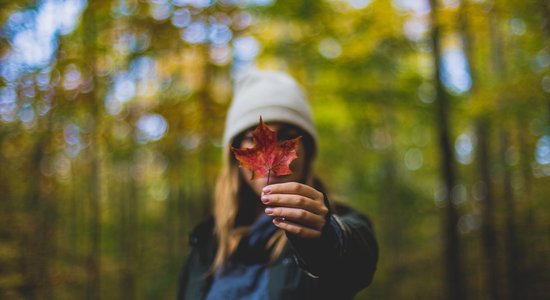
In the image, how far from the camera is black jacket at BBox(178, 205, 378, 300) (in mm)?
1061

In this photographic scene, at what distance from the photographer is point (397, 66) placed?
6734 mm

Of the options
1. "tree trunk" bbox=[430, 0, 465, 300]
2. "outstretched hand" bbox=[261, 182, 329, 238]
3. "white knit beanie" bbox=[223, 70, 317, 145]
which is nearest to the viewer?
"outstretched hand" bbox=[261, 182, 329, 238]

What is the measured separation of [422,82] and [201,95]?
3.79 metres

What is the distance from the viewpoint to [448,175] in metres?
4.15

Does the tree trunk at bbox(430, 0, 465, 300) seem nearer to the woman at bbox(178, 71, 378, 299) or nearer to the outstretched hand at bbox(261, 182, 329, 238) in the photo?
the woman at bbox(178, 71, 378, 299)

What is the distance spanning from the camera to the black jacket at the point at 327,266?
3.48ft

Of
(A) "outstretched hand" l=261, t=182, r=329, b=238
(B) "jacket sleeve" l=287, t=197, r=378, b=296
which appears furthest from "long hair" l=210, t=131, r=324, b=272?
(A) "outstretched hand" l=261, t=182, r=329, b=238

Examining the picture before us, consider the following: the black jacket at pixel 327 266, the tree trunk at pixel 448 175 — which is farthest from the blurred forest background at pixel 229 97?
the black jacket at pixel 327 266

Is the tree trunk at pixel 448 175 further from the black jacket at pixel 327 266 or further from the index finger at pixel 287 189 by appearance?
the index finger at pixel 287 189

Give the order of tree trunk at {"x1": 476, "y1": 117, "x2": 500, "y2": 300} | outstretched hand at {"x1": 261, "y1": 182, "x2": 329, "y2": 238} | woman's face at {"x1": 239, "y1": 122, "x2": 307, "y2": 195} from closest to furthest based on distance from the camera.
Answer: outstretched hand at {"x1": 261, "y1": 182, "x2": 329, "y2": 238} → woman's face at {"x1": 239, "y1": 122, "x2": 307, "y2": 195} → tree trunk at {"x1": 476, "y1": 117, "x2": 500, "y2": 300}

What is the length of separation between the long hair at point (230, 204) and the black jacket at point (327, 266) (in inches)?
5.3

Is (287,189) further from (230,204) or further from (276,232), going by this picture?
(230,204)

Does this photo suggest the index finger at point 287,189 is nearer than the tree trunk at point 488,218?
Yes

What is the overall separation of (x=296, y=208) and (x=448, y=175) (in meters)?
3.72
